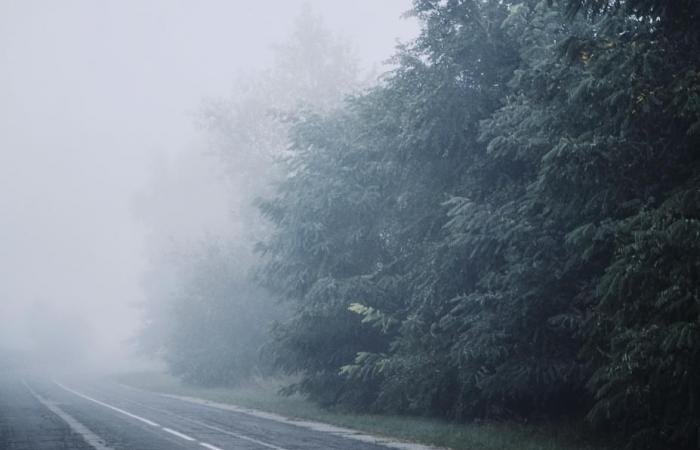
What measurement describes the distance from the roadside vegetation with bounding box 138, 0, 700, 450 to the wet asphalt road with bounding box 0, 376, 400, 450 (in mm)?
2616

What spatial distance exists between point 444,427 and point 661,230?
8.76 m

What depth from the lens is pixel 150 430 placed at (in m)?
15.9

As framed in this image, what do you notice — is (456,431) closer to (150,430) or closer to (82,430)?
(150,430)

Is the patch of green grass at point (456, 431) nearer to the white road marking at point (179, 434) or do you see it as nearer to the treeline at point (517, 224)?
the treeline at point (517, 224)

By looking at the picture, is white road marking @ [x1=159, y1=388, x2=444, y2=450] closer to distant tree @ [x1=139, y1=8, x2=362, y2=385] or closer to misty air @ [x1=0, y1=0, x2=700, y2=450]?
misty air @ [x1=0, y1=0, x2=700, y2=450]

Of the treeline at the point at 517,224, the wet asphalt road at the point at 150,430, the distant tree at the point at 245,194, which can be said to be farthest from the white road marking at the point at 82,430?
the distant tree at the point at 245,194

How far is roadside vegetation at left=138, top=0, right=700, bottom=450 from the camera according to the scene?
8.66 metres

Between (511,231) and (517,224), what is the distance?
1.00ft

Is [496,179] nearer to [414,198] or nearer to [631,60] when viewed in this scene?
[414,198]

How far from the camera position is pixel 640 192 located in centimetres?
1061

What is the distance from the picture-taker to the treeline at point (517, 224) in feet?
28.2

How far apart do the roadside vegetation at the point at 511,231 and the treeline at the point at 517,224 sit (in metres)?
0.05

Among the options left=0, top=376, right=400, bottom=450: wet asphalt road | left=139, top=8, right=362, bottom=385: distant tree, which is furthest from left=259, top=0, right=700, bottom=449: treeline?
left=139, top=8, right=362, bottom=385: distant tree

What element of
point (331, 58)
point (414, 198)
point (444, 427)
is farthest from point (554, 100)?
point (331, 58)
